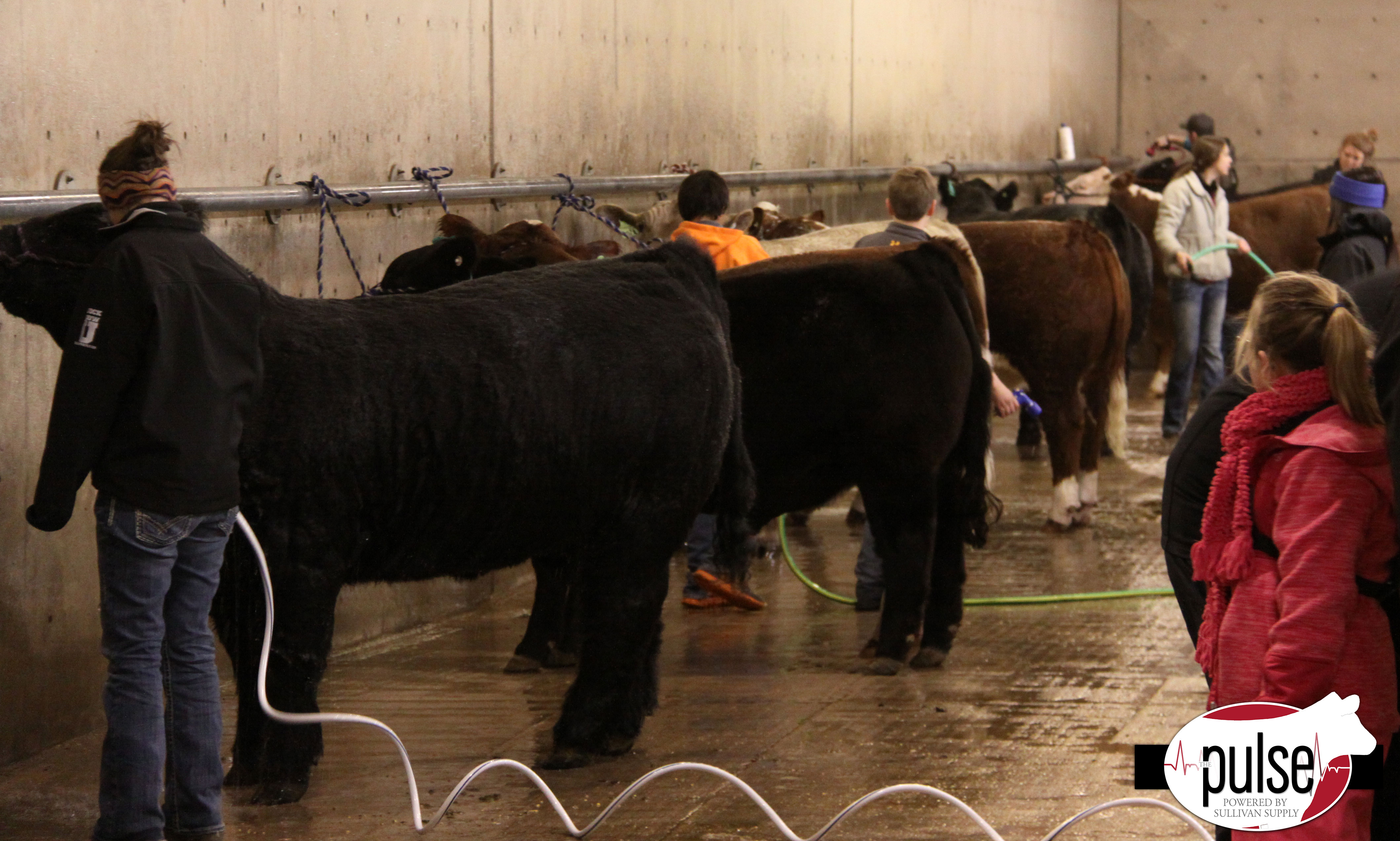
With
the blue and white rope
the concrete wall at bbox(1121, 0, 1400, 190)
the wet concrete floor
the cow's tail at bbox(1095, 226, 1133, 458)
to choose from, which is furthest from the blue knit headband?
the concrete wall at bbox(1121, 0, 1400, 190)

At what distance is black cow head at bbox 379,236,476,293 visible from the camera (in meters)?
6.13

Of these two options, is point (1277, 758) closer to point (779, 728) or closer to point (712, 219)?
point (779, 728)

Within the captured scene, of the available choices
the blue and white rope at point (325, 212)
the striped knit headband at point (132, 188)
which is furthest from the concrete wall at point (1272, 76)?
the striped knit headband at point (132, 188)

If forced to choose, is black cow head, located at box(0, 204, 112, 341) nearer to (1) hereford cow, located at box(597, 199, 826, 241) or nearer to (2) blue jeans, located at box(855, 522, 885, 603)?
(1) hereford cow, located at box(597, 199, 826, 241)

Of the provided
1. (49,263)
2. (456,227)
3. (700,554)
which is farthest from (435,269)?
(700,554)

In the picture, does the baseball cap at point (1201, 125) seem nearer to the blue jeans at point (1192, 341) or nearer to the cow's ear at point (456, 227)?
the blue jeans at point (1192, 341)

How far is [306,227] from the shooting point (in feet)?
21.0

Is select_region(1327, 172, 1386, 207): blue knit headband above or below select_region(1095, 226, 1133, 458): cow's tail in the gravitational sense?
above

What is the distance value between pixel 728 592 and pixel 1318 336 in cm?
424

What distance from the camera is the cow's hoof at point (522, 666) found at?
6.20 meters

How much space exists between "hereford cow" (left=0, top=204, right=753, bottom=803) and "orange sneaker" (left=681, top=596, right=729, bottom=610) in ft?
6.30

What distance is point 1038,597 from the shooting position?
746 cm

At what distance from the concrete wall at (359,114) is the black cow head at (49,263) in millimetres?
779

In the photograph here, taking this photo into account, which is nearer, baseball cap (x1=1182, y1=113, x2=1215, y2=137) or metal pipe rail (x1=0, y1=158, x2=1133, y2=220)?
metal pipe rail (x1=0, y1=158, x2=1133, y2=220)
